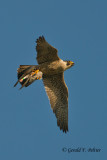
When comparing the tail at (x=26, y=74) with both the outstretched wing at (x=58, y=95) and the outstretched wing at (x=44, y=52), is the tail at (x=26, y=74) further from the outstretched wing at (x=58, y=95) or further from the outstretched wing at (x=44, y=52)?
the outstretched wing at (x=58, y=95)

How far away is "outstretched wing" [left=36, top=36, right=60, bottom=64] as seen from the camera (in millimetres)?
11805

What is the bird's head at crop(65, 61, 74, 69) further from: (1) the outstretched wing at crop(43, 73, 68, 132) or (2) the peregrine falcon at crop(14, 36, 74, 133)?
(1) the outstretched wing at crop(43, 73, 68, 132)

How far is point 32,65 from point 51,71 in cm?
67

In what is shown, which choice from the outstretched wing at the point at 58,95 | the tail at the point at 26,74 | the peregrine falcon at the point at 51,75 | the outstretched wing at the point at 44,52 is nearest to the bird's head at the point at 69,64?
the peregrine falcon at the point at 51,75

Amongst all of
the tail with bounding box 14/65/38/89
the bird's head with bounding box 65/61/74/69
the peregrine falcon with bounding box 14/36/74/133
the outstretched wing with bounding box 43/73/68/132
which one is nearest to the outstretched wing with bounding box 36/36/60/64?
the peregrine falcon with bounding box 14/36/74/133

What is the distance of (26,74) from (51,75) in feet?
3.17

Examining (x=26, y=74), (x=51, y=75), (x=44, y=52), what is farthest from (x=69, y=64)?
(x=26, y=74)

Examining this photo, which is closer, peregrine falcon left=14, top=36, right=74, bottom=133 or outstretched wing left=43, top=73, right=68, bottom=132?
peregrine falcon left=14, top=36, right=74, bottom=133

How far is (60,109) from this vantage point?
13055 mm

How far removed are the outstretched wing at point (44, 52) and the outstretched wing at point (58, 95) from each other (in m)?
0.79

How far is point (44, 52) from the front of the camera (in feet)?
39.8

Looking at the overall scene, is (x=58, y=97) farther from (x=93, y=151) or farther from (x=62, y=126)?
(x=93, y=151)

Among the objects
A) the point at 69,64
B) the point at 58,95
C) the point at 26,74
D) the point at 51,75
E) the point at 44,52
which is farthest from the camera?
the point at 58,95

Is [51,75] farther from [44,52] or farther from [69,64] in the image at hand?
[44,52]
